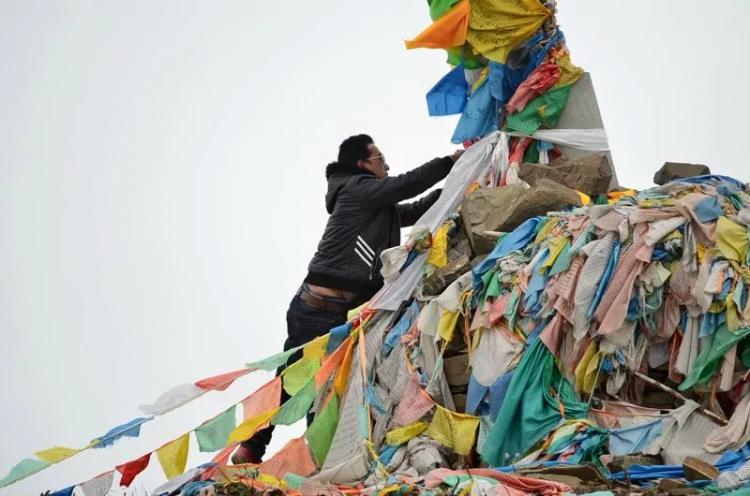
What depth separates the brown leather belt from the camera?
9.36 m

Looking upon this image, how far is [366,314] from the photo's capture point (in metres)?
8.76

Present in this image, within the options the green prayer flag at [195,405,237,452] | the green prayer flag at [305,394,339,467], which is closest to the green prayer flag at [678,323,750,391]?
the green prayer flag at [305,394,339,467]

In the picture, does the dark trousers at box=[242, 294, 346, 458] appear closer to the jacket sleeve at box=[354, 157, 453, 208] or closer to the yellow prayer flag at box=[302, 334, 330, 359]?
the yellow prayer flag at box=[302, 334, 330, 359]

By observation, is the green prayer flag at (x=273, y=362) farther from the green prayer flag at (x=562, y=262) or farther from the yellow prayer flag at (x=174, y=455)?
the green prayer flag at (x=562, y=262)

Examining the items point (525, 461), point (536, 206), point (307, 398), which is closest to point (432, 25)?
point (536, 206)

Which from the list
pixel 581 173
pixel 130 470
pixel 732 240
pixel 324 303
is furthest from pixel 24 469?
pixel 732 240

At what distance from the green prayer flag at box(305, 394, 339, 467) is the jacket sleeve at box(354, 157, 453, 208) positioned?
1818mm

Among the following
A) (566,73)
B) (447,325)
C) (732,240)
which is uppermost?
(566,73)

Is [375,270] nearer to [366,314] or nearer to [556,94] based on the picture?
[366,314]

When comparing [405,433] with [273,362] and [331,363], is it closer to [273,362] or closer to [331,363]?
[331,363]

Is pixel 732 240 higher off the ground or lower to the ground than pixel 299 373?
higher

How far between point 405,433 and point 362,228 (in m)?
2.18

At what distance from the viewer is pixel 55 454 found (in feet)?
27.0

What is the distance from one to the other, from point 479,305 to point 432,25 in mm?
2846
